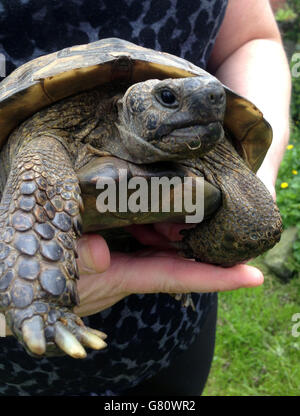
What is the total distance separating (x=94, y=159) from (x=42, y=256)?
32 centimetres

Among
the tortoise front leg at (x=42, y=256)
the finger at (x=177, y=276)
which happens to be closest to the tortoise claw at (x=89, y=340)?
the tortoise front leg at (x=42, y=256)

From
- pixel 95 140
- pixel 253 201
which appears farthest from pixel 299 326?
pixel 95 140

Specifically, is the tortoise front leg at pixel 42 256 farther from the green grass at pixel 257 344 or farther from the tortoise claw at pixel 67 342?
the green grass at pixel 257 344

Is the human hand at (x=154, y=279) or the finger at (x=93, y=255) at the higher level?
the finger at (x=93, y=255)

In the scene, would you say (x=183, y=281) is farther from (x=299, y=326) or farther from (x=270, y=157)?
(x=299, y=326)

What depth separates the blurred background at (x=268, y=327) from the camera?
2494mm

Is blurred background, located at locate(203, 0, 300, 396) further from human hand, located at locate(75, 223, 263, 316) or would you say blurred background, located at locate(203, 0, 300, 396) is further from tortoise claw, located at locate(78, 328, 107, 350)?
tortoise claw, located at locate(78, 328, 107, 350)

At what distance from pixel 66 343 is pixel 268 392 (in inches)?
77.1

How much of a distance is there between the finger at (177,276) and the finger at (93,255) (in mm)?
119

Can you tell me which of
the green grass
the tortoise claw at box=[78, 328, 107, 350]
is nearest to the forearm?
the tortoise claw at box=[78, 328, 107, 350]

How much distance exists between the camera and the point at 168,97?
0.95 meters

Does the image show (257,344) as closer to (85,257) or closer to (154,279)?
(154,279)

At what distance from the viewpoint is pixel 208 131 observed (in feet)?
3.08

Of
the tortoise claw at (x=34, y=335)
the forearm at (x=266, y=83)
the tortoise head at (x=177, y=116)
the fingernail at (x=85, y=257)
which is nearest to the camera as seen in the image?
the tortoise claw at (x=34, y=335)
